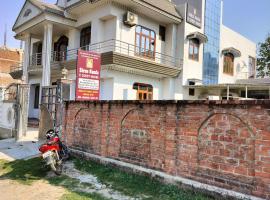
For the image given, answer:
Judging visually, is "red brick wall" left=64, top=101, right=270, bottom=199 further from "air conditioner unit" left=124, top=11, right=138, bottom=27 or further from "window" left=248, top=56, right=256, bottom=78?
"window" left=248, top=56, right=256, bottom=78

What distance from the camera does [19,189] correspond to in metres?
5.96

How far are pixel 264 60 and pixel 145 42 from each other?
16.5 m

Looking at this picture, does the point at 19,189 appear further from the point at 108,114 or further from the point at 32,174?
the point at 108,114

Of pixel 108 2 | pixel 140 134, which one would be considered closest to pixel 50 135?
pixel 140 134

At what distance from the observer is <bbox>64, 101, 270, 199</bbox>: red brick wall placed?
4359 mm

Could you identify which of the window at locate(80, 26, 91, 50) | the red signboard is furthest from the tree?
the red signboard

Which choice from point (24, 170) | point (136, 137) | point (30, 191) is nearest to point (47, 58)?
point (24, 170)

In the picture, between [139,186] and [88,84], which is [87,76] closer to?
[88,84]

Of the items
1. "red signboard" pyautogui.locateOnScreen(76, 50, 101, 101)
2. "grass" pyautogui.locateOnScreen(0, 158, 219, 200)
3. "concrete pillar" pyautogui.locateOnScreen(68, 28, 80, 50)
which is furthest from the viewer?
"concrete pillar" pyautogui.locateOnScreen(68, 28, 80, 50)

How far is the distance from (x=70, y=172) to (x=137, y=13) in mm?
12179

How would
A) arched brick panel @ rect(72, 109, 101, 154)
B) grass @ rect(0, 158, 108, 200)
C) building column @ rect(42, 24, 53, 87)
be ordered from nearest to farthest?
grass @ rect(0, 158, 108, 200), arched brick panel @ rect(72, 109, 101, 154), building column @ rect(42, 24, 53, 87)

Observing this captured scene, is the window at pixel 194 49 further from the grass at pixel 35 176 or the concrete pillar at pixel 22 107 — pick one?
the grass at pixel 35 176

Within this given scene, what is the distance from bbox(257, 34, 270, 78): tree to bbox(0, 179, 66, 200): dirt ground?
27.0m

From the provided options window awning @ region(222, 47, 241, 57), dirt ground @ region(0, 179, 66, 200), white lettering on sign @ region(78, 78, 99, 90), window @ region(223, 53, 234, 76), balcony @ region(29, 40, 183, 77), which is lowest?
dirt ground @ region(0, 179, 66, 200)
